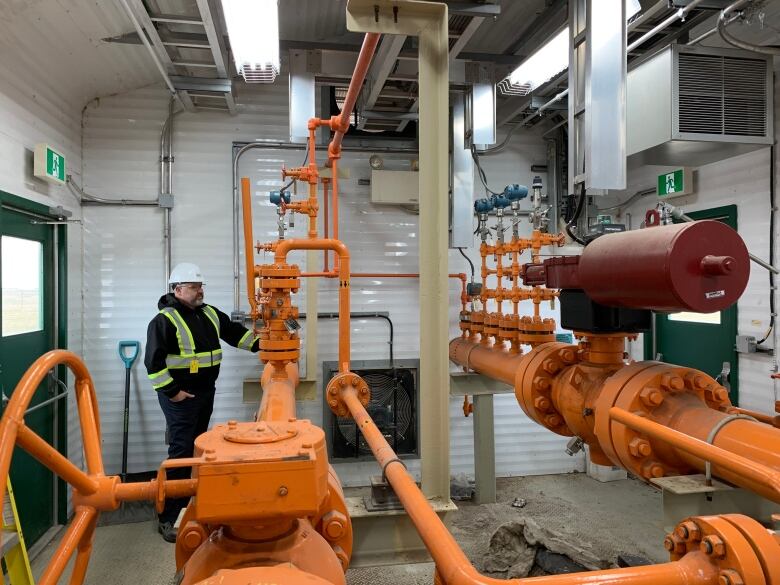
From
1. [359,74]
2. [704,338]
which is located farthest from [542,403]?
[704,338]

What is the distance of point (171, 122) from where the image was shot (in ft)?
15.6

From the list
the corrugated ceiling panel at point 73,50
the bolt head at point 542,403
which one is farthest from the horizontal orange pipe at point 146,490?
the corrugated ceiling panel at point 73,50

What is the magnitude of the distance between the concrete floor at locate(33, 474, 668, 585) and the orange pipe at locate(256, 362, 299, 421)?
1402 millimetres

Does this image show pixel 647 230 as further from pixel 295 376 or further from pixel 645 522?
pixel 645 522

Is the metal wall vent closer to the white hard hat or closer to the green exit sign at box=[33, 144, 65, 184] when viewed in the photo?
the white hard hat

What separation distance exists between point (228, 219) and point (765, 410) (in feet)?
15.3

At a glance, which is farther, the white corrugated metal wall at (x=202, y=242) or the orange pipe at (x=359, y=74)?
the white corrugated metal wall at (x=202, y=242)

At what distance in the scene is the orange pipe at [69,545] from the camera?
1091 millimetres

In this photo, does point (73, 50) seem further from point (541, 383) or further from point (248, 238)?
point (541, 383)

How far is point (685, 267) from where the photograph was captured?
1621 mm

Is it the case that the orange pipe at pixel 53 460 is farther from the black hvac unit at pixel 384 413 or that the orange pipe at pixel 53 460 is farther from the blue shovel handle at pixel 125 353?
the black hvac unit at pixel 384 413

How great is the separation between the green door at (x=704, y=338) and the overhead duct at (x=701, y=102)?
1.04m

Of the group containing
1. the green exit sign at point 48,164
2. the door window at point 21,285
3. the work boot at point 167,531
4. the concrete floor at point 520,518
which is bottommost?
the concrete floor at point 520,518

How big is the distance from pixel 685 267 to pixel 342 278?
1862mm
